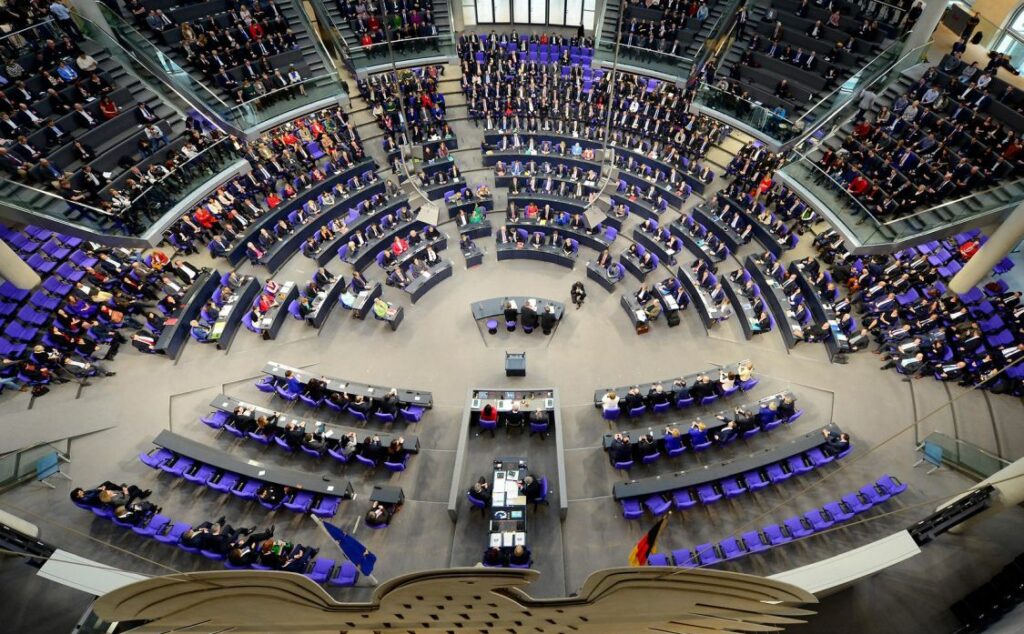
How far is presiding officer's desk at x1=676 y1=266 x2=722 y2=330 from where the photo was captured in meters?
17.2

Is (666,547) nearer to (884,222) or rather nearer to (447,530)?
(447,530)

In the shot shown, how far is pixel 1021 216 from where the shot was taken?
14359 mm

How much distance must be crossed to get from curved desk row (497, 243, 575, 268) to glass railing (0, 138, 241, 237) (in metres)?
9.75

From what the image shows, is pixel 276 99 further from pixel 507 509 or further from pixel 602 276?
pixel 507 509

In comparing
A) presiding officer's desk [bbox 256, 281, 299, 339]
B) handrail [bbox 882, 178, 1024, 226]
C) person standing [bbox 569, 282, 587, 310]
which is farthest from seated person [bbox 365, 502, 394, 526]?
handrail [bbox 882, 178, 1024, 226]

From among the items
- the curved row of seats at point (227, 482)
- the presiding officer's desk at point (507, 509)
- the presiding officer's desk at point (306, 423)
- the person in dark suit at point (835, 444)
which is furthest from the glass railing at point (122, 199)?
the person in dark suit at point (835, 444)

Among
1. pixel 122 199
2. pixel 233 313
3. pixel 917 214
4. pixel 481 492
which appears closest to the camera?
pixel 481 492

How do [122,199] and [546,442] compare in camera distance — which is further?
[122,199]

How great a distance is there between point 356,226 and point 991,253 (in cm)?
2002

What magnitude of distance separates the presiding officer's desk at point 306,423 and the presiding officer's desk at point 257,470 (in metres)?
1.13

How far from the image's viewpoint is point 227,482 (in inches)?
535

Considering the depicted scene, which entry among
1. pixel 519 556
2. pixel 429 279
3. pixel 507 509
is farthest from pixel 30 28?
pixel 519 556

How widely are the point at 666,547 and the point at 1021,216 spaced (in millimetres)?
12730

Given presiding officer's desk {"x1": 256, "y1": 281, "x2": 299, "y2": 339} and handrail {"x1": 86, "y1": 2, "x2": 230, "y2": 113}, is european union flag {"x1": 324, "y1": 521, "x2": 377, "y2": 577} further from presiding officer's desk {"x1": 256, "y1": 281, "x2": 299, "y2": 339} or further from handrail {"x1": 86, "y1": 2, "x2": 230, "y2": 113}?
handrail {"x1": 86, "y1": 2, "x2": 230, "y2": 113}
